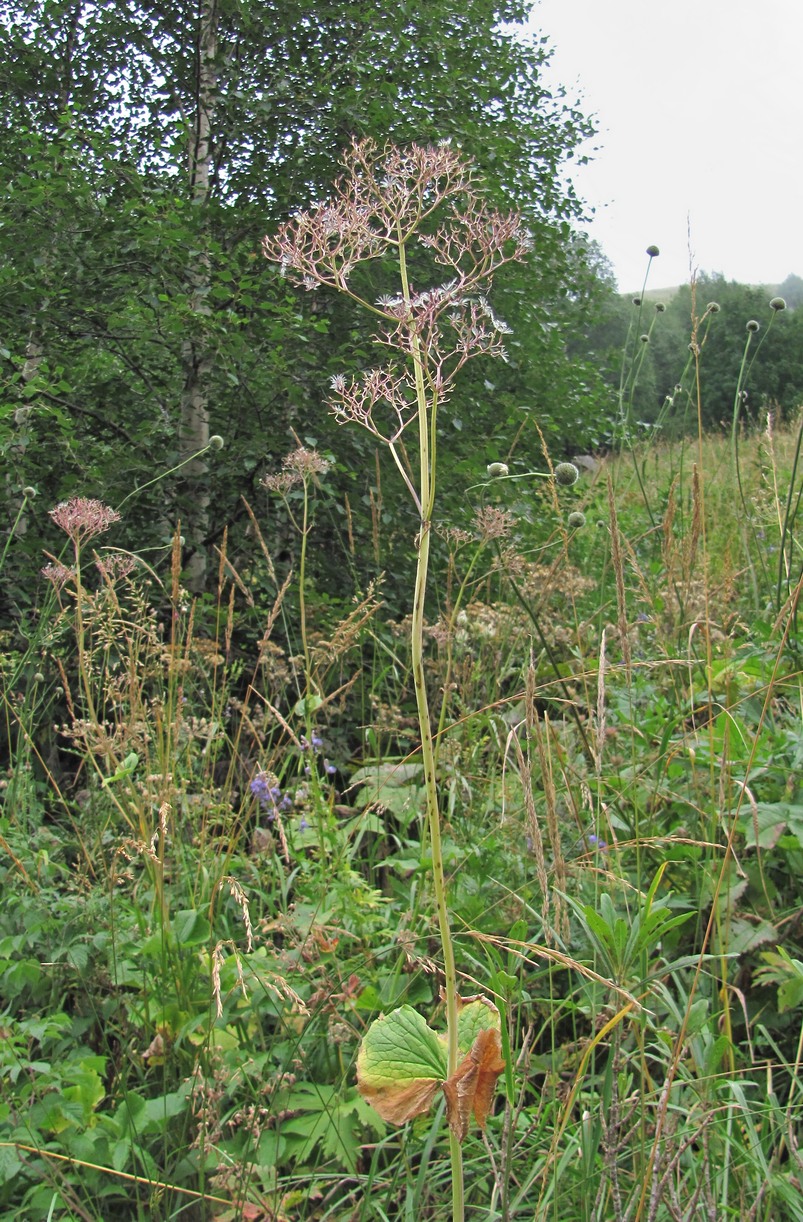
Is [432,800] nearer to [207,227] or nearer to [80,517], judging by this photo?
[80,517]

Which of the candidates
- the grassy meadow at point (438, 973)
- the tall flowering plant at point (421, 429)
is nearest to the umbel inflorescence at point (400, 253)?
the tall flowering plant at point (421, 429)

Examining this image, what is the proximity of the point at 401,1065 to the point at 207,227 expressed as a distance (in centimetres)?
439

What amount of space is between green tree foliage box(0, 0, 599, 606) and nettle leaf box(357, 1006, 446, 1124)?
2876 mm

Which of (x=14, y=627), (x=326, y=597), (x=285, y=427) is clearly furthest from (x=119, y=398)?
(x=326, y=597)

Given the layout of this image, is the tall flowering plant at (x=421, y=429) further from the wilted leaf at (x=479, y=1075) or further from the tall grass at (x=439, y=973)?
the tall grass at (x=439, y=973)

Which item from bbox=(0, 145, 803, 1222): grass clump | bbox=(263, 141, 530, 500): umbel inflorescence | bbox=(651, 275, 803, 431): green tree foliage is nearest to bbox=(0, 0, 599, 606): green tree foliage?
bbox=(0, 145, 803, 1222): grass clump

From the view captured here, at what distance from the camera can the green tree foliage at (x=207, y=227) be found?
3.73m

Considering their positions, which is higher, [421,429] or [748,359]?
[748,359]

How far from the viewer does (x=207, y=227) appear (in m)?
4.37

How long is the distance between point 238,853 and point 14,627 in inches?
70.2

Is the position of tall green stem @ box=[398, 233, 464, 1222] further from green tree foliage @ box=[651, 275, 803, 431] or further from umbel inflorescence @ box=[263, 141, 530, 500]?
green tree foliage @ box=[651, 275, 803, 431]

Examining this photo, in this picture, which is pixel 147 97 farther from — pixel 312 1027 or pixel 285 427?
pixel 312 1027

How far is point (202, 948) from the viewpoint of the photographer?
1.59m

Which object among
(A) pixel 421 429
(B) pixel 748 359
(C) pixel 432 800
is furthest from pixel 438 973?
(B) pixel 748 359
